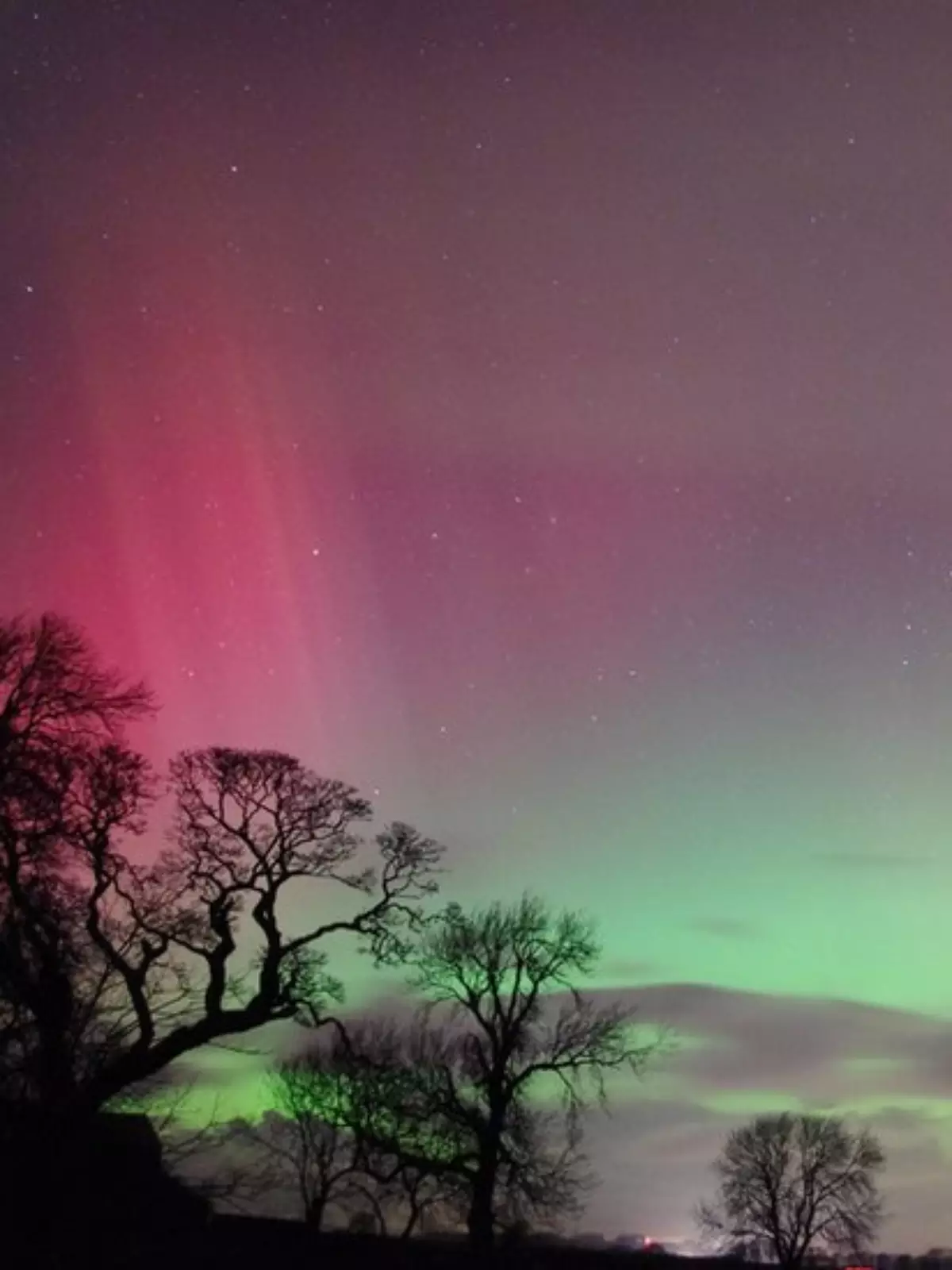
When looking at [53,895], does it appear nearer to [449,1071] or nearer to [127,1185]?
[127,1185]

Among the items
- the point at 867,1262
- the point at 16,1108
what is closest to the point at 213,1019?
the point at 16,1108

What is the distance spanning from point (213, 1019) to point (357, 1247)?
5562mm

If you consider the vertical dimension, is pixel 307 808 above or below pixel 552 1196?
above

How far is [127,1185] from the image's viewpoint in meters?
15.8

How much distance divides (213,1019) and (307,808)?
448 cm

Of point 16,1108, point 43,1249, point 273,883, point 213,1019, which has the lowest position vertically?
point 43,1249

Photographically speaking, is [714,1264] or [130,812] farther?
[714,1264]

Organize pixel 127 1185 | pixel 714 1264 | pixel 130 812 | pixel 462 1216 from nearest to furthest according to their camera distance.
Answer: pixel 127 1185 → pixel 130 812 → pixel 714 1264 → pixel 462 1216

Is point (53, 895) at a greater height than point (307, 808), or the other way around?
point (307, 808)

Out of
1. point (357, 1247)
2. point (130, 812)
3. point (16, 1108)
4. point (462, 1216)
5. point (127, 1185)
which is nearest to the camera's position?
point (16, 1108)

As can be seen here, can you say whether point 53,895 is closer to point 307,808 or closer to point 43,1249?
point 307,808

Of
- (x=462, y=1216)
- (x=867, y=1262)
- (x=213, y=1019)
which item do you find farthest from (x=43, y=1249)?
(x=867, y=1262)

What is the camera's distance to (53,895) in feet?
74.8

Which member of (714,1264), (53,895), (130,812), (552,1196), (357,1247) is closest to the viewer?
(53,895)
